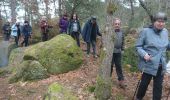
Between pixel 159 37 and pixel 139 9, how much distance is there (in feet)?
83.8

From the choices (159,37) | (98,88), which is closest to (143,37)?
(159,37)

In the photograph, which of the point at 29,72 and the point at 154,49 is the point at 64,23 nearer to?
the point at 29,72

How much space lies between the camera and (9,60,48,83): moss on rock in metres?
11.1

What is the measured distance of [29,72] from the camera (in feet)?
36.4

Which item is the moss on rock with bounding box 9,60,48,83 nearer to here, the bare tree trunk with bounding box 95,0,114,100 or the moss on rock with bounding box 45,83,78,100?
the bare tree trunk with bounding box 95,0,114,100

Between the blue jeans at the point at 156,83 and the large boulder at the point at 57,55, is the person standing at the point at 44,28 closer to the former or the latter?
the large boulder at the point at 57,55

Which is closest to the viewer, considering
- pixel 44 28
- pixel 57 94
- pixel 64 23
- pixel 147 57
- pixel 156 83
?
pixel 147 57

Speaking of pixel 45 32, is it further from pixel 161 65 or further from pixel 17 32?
pixel 161 65

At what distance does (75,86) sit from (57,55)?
2.80 m

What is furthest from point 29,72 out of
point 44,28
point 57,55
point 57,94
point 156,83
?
point 44,28

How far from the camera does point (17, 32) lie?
22.2 metres

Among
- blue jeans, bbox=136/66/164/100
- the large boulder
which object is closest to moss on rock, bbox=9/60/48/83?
the large boulder

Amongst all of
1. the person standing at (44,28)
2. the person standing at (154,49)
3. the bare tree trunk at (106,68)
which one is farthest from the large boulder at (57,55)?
the person standing at (44,28)

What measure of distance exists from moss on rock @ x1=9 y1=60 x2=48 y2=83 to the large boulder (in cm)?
46
